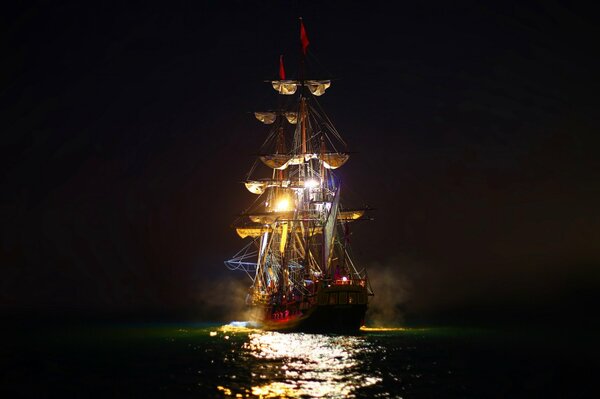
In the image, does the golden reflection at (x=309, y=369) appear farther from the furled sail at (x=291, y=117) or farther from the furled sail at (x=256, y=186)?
the furled sail at (x=291, y=117)

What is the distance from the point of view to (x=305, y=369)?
46.2m

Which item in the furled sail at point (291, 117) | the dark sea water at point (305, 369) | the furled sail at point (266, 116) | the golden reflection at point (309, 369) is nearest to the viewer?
the golden reflection at point (309, 369)

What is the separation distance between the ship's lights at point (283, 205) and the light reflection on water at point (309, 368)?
142 feet

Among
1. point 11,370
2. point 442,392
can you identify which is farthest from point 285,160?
point 442,392

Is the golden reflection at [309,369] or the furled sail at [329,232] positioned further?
the furled sail at [329,232]

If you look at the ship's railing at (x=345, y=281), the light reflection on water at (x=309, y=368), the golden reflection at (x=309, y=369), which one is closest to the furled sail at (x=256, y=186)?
the ship's railing at (x=345, y=281)

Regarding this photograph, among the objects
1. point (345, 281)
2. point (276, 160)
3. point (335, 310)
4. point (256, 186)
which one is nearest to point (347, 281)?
point (345, 281)

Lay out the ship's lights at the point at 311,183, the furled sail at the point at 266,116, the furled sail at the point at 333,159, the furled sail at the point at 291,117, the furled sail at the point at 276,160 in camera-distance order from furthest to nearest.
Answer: the furled sail at the point at 266,116
the furled sail at the point at 291,117
the furled sail at the point at 276,160
the ship's lights at the point at 311,183
the furled sail at the point at 333,159

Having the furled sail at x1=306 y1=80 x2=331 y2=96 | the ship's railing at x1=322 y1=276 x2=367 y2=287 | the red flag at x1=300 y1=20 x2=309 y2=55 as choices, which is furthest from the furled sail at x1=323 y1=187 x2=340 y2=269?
the furled sail at x1=306 y1=80 x2=331 y2=96

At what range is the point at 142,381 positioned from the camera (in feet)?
141

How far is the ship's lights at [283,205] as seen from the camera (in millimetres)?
111644

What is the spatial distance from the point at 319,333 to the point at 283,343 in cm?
1379

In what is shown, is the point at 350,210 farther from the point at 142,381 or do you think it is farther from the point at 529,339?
the point at 142,381

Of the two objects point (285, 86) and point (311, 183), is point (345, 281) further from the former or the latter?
point (285, 86)
